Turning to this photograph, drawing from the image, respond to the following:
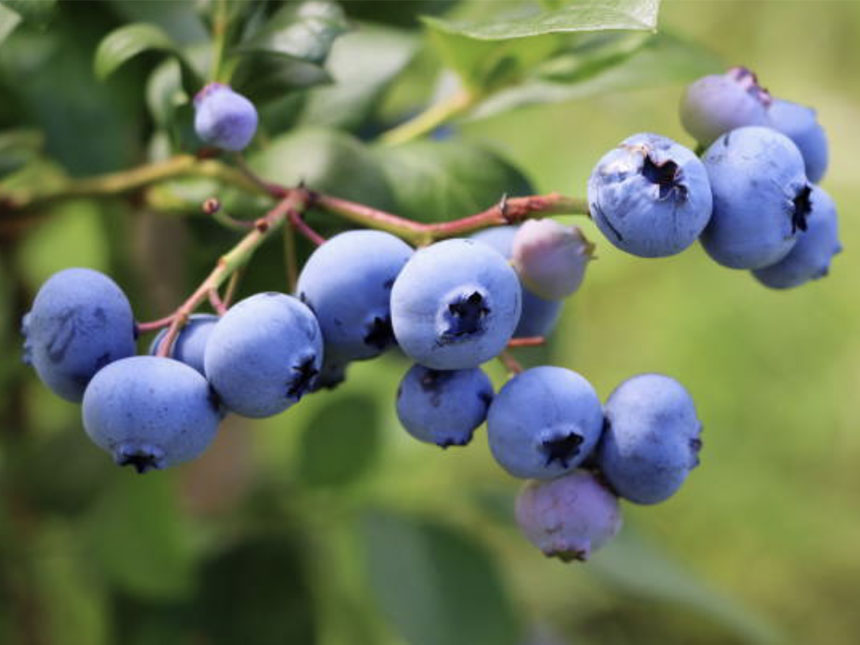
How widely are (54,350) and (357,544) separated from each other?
0.75m

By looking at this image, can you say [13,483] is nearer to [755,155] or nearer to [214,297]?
[214,297]

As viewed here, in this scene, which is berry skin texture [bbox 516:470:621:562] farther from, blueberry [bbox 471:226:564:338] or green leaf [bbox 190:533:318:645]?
green leaf [bbox 190:533:318:645]

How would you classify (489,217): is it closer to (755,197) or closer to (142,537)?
(755,197)

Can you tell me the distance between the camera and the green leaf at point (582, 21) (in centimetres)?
69

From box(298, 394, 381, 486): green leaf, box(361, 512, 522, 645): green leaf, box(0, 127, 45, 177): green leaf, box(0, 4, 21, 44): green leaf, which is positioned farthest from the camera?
box(298, 394, 381, 486): green leaf

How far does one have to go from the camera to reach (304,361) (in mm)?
701

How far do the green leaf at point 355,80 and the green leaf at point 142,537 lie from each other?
475 mm

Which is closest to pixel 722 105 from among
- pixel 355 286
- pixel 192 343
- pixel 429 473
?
pixel 355 286

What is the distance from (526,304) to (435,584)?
0.60 metres

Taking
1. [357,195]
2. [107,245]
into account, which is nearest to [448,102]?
[357,195]

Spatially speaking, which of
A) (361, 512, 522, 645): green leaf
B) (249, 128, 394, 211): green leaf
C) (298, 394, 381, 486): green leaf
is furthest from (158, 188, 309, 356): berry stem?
(298, 394, 381, 486): green leaf

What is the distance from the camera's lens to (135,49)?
90 cm

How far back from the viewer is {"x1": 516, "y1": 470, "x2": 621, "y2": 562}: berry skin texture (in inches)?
30.4

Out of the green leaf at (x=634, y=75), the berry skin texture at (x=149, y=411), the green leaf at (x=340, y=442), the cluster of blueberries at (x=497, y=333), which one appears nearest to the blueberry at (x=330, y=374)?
the cluster of blueberries at (x=497, y=333)
